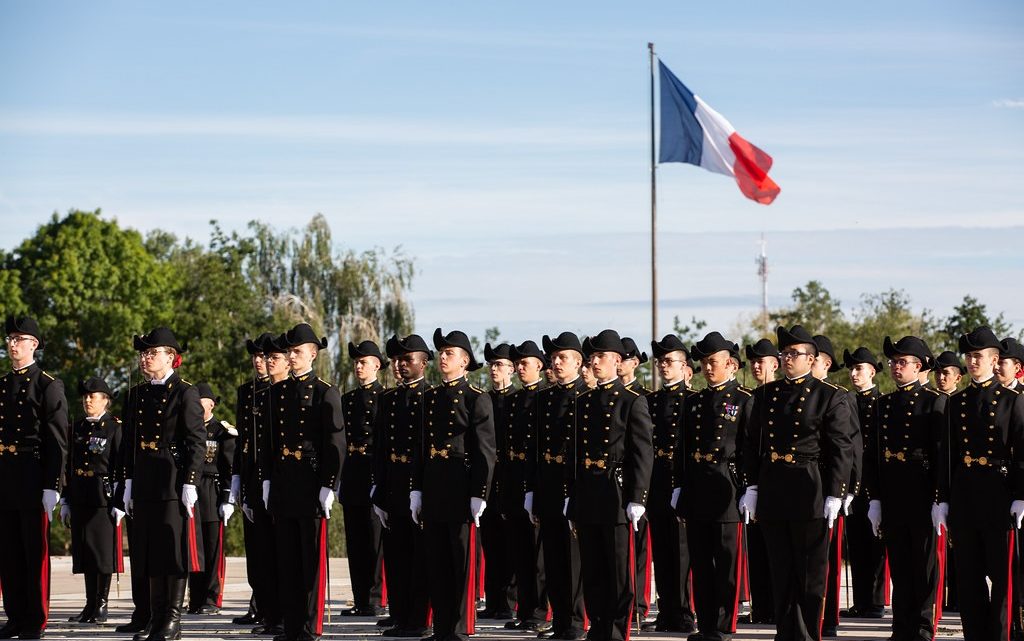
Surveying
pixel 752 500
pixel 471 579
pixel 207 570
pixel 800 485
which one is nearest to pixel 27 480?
pixel 207 570

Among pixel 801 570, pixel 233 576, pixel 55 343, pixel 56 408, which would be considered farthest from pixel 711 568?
pixel 55 343

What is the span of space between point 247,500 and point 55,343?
36729mm

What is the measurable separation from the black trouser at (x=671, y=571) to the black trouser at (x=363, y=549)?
2.63 metres

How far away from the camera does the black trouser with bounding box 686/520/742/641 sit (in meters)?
12.3

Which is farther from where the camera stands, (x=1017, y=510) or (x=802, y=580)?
(x=802, y=580)

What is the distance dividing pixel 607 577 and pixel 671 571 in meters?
1.74

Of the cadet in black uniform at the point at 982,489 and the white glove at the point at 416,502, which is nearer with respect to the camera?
the cadet in black uniform at the point at 982,489

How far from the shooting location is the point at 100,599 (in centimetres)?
1404

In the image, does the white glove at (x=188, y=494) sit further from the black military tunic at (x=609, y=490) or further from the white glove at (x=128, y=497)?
the black military tunic at (x=609, y=490)

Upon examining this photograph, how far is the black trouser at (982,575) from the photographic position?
10.8 metres

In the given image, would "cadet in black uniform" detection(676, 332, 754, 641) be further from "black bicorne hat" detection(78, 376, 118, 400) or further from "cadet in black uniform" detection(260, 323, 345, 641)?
"black bicorne hat" detection(78, 376, 118, 400)

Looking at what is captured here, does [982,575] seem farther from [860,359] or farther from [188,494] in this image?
[188,494]

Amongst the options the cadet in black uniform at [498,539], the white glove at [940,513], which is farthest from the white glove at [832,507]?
the cadet in black uniform at [498,539]

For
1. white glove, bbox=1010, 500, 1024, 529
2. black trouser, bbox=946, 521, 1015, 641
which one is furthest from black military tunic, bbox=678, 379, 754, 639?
white glove, bbox=1010, 500, 1024, 529
